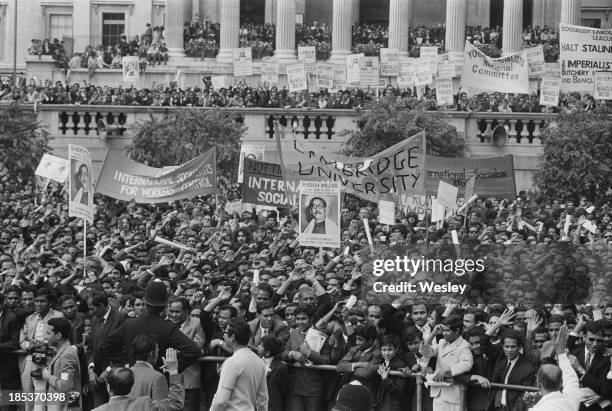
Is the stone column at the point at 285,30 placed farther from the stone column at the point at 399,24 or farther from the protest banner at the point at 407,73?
the protest banner at the point at 407,73

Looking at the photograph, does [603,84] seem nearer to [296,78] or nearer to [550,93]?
[550,93]

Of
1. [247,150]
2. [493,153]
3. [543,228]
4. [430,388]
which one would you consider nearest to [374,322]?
[430,388]

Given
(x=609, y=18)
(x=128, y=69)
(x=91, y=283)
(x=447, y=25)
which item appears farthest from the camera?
(x=609, y=18)

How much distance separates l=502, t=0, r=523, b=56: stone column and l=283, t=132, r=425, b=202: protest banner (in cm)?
3475

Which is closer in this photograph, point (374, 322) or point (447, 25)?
point (374, 322)

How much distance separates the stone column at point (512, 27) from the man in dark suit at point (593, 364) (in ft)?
160

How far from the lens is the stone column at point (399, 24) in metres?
69.4

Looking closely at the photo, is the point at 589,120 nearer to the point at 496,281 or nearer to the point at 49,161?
the point at 49,161

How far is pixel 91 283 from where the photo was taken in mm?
25328

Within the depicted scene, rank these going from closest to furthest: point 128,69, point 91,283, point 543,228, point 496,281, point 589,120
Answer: point 496,281, point 91,283, point 543,228, point 589,120, point 128,69

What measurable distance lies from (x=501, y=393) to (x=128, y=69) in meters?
43.2

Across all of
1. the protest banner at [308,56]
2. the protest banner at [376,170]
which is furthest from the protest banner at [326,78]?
the protest banner at [376,170]

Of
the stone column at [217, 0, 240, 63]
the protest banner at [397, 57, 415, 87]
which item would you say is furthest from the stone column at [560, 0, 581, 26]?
the protest banner at [397, 57, 415, 87]
